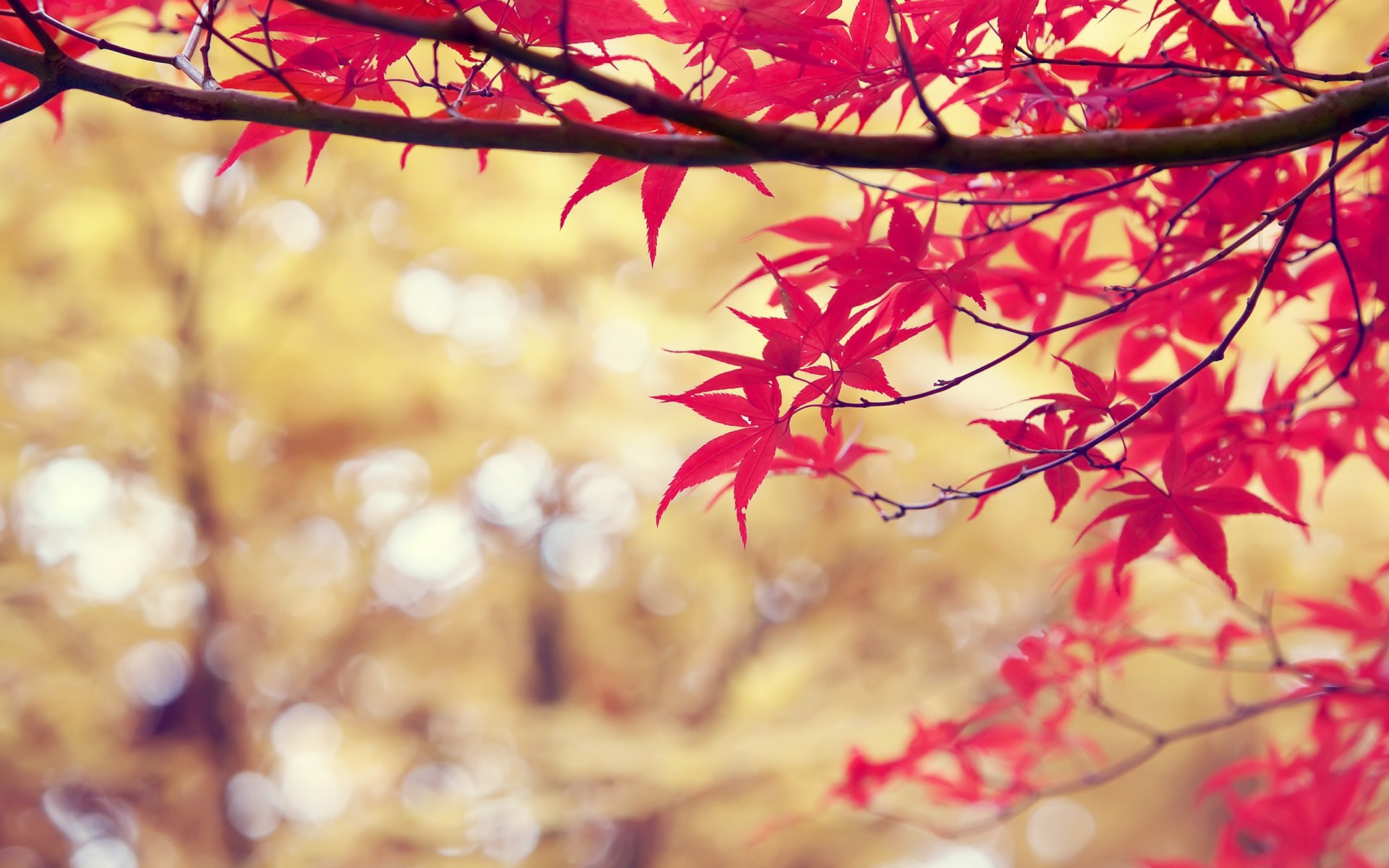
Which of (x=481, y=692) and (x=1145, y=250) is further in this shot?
(x=481, y=692)

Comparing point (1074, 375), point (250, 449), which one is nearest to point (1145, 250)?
point (1074, 375)

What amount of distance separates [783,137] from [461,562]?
67.7 inches

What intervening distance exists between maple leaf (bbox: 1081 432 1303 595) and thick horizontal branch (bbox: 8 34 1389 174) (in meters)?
0.20

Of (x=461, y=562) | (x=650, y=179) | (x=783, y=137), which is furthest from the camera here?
(x=461, y=562)

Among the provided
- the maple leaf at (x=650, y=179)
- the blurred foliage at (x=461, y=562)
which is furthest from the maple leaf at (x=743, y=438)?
the blurred foliage at (x=461, y=562)

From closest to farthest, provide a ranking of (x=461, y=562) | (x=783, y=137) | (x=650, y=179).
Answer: (x=783, y=137), (x=650, y=179), (x=461, y=562)

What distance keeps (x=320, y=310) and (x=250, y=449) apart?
284 millimetres

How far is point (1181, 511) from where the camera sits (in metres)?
0.51

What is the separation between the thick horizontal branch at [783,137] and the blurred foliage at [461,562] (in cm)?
121

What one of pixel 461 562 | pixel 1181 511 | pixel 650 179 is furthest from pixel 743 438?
pixel 461 562

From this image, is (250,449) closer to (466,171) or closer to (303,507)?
(303,507)

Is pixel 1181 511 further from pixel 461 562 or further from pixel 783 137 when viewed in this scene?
pixel 461 562

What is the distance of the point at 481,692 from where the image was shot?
1867mm

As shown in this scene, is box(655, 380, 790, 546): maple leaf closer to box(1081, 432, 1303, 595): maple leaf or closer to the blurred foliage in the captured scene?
box(1081, 432, 1303, 595): maple leaf
